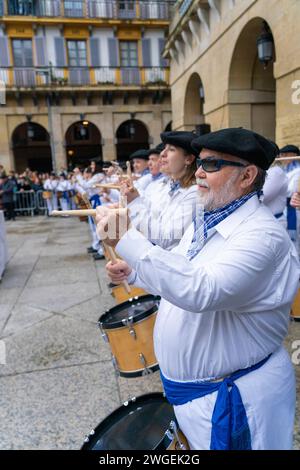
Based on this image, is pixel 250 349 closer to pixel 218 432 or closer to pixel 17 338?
pixel 218 432

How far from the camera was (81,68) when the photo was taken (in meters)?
25.5

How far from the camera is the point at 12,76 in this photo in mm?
24500

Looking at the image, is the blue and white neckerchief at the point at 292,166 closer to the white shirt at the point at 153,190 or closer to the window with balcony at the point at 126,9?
the white shirt at the point at 153,190

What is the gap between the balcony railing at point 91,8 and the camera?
25281 millimetres

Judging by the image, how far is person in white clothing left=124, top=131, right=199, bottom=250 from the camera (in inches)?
115

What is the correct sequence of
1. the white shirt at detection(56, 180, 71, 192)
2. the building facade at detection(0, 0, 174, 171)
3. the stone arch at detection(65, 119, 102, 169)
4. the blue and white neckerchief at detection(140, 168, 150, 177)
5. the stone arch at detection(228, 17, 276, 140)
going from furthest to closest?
the stone arch at detection(65, 119, 102, 169) < the building facade at detection(0, 0, 174, 171) < the white shirt at detection(56, 180, 71, 192) < the stone arch at detection(228, 17, 276, 140) < the blue and white neckerchief at detection(140, 168, 150, 177)

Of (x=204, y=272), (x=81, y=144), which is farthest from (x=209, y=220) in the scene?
(x=81, y=144)

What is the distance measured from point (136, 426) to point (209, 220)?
3.51ft

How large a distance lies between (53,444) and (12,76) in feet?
87.2

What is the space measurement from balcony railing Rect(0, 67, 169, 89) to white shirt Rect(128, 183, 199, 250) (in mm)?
24544

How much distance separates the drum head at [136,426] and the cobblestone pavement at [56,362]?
1.03 metres

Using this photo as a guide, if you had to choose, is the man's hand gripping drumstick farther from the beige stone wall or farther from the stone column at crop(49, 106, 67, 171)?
the stone column at crop(49, 106, 67, 171)

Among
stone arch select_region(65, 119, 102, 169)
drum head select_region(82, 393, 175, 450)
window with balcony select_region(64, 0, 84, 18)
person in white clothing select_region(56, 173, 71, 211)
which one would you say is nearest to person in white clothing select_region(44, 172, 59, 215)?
person in white clothing select_region(56, 173, 71, 211)

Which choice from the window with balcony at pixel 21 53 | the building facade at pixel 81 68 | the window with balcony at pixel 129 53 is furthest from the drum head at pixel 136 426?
the window with balcony at pixel 129 53
